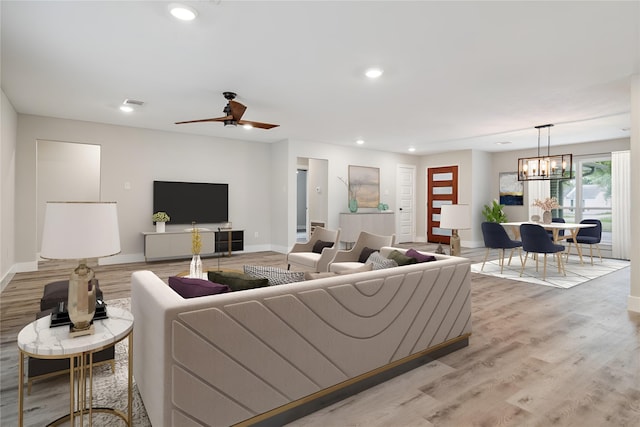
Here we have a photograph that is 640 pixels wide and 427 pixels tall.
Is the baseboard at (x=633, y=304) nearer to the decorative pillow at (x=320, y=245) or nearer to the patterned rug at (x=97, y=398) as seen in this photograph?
the decorative pillow at (x=320, y=245)

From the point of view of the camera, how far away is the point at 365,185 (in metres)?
8.98

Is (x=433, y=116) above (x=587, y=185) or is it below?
above

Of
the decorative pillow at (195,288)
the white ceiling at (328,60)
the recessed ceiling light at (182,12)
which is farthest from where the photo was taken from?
the white ceiling at (328,60)

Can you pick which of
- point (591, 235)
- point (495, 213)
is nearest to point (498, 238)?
point (591, 235)

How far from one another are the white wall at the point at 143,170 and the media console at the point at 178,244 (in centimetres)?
45

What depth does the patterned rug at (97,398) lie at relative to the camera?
1866 mm

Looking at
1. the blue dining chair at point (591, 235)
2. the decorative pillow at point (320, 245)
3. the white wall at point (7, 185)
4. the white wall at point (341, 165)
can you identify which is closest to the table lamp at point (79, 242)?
the decorative pillow at point (320, 245)


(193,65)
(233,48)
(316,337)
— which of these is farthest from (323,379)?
(193,65)

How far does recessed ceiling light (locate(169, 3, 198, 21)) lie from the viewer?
245 centimetres

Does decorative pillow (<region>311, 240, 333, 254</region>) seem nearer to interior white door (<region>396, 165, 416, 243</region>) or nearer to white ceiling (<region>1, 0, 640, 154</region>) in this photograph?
white ceiling (<region>1, 0, 640, 154</region>)

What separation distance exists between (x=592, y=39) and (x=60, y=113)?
6963mm

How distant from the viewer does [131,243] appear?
6.49m

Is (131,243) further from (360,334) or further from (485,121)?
(485,121)

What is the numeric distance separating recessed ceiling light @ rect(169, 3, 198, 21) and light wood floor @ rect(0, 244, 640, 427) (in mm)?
2709
